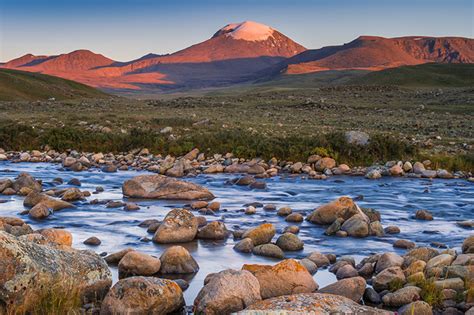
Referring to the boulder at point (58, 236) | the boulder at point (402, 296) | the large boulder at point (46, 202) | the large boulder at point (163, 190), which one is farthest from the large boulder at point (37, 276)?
the large boulder at point (163, 190)

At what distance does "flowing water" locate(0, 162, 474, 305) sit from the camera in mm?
11906

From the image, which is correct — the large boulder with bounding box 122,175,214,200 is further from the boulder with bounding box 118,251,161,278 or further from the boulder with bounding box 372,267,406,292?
the boulder with bounding box 372,267,406,292

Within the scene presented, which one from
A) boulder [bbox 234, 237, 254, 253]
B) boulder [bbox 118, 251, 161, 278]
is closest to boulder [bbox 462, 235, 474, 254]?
boulder [bbox 234, 237, 254, 253]

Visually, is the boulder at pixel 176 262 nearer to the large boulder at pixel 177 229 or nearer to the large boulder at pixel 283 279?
the large boulder at pixel 283 279

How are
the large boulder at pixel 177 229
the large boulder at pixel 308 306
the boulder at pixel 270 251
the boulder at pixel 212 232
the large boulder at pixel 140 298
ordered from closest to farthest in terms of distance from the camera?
the large boulder at pixel 308 306, the large boulder at pixel 140 298, the boulder at pixel 270 251, the large boulder at pixel 177 229, the boulder at pixel 212 232

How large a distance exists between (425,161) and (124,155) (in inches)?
473

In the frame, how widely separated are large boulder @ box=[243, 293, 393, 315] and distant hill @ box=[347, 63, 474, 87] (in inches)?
3677

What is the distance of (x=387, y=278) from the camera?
921cm

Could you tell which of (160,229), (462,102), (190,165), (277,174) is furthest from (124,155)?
(462,102)

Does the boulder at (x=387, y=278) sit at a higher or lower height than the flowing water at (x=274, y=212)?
higher

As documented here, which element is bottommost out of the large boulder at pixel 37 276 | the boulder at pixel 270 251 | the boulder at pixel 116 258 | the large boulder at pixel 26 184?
the boulder at pixel 270 251

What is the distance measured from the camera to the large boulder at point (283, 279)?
8.82 meters

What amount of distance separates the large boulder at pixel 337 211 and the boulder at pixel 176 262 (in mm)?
4519

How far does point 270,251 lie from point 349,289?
2779 mm
